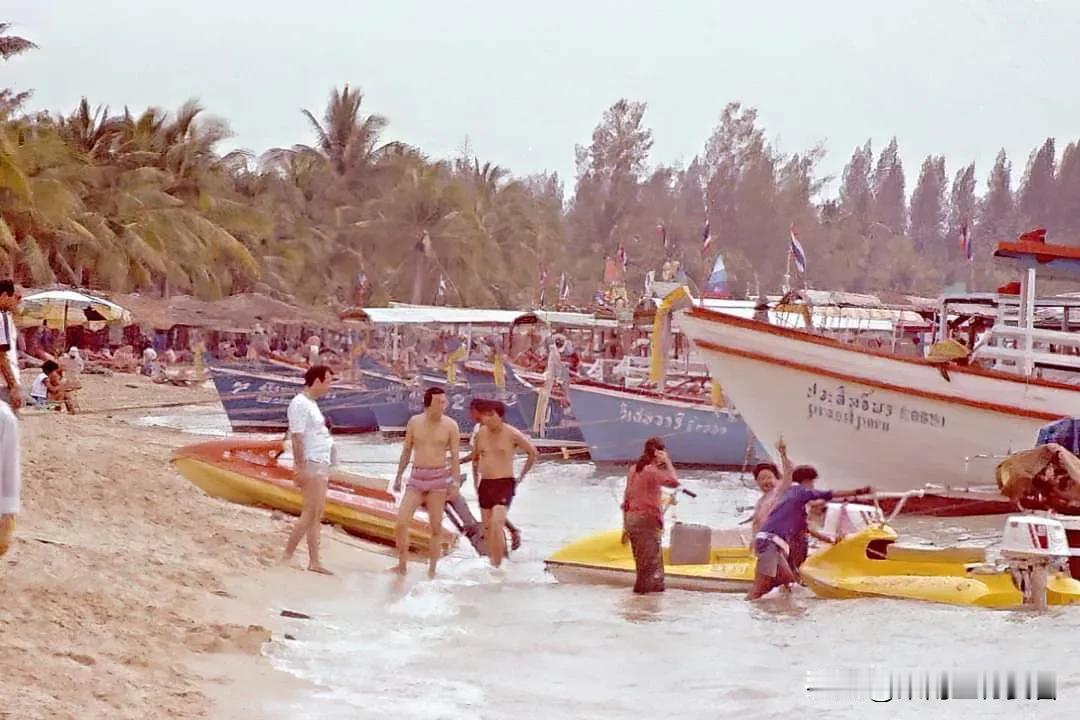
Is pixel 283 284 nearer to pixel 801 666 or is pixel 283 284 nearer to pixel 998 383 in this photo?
pixel 998 383

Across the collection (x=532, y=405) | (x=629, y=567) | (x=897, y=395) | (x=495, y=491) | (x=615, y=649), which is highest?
(x=897, y=395)

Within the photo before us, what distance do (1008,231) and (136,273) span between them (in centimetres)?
8121

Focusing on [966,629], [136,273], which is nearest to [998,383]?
[966,629]

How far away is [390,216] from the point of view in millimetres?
59625

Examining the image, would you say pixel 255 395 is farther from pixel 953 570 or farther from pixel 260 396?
pixel 953 570

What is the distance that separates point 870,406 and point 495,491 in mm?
8052

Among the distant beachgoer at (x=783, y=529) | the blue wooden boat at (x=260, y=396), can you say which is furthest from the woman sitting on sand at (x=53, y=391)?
the distant beachgoer at (x=783, y=529)

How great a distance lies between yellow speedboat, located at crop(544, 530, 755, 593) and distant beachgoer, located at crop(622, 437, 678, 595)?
28 centimetres

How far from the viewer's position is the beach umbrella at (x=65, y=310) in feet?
115

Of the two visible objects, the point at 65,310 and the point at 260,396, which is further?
the point at 65,310

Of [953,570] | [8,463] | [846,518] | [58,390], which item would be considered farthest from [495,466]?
[58,390]

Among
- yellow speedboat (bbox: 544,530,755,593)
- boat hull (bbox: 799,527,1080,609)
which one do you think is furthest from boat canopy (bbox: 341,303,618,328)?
boat hull (bbox: 799,527,1080,609)

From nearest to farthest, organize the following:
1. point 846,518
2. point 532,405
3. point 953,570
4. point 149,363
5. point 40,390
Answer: point 953,570 → point 846,518 → point 40,390 → point 532,405 → point 149,363

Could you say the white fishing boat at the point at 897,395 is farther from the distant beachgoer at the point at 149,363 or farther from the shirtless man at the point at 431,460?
the distant beachgoer at the point at 149,363
